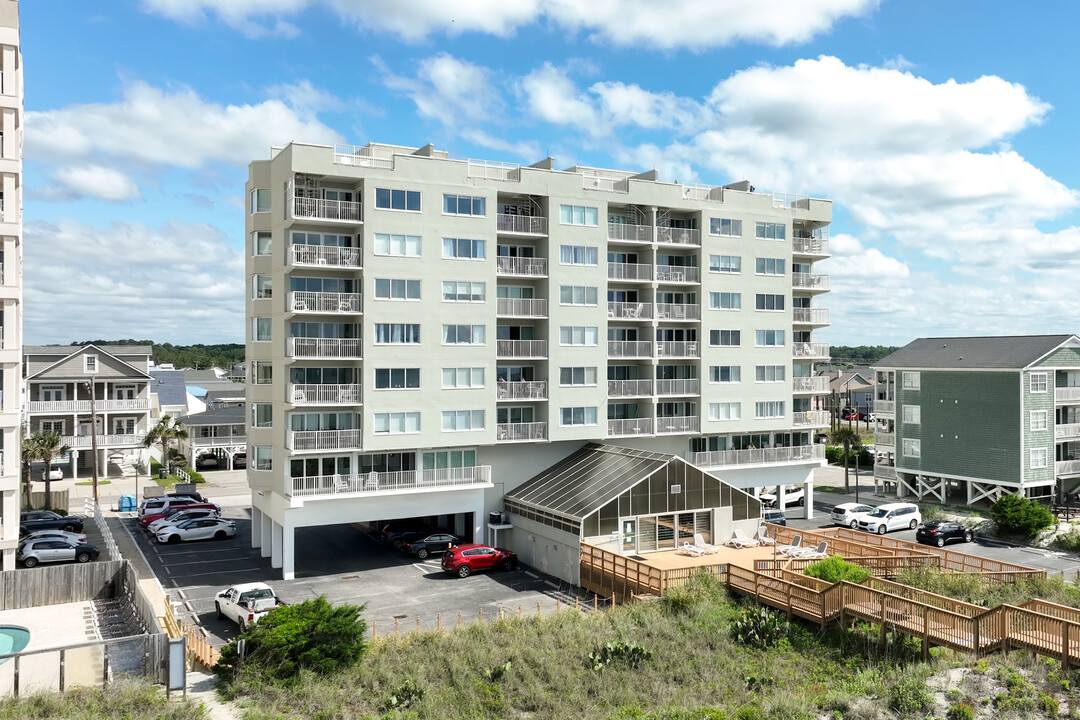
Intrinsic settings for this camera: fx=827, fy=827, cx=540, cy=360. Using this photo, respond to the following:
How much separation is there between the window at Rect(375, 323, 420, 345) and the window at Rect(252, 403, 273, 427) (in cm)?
670

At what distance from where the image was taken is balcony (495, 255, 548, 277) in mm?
43375

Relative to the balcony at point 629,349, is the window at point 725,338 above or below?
above

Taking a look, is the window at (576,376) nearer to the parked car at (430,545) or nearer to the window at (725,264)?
the window at (725,264)

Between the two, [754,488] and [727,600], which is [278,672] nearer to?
[727,600]

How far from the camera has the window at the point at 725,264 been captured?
159 ft

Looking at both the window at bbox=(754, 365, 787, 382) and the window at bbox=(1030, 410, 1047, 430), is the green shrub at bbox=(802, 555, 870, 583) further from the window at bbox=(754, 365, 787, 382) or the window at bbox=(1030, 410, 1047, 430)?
the window at bbox=(1030, 410, 1047, 430)

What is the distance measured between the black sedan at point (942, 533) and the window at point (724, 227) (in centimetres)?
1985

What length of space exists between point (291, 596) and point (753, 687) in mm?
20511

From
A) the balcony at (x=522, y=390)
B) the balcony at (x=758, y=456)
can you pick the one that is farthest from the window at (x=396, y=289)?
the balcony at (x=758, y=456)

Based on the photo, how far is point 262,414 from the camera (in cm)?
4153

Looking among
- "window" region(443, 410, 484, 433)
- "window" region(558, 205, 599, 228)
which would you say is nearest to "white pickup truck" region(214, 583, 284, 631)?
"window" region(443, 410, 484, 433)

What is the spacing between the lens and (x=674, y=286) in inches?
1903

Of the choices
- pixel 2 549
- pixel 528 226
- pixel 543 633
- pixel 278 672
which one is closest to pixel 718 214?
pixel 528 226

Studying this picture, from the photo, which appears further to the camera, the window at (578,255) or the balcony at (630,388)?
the balcony at (630,388)
